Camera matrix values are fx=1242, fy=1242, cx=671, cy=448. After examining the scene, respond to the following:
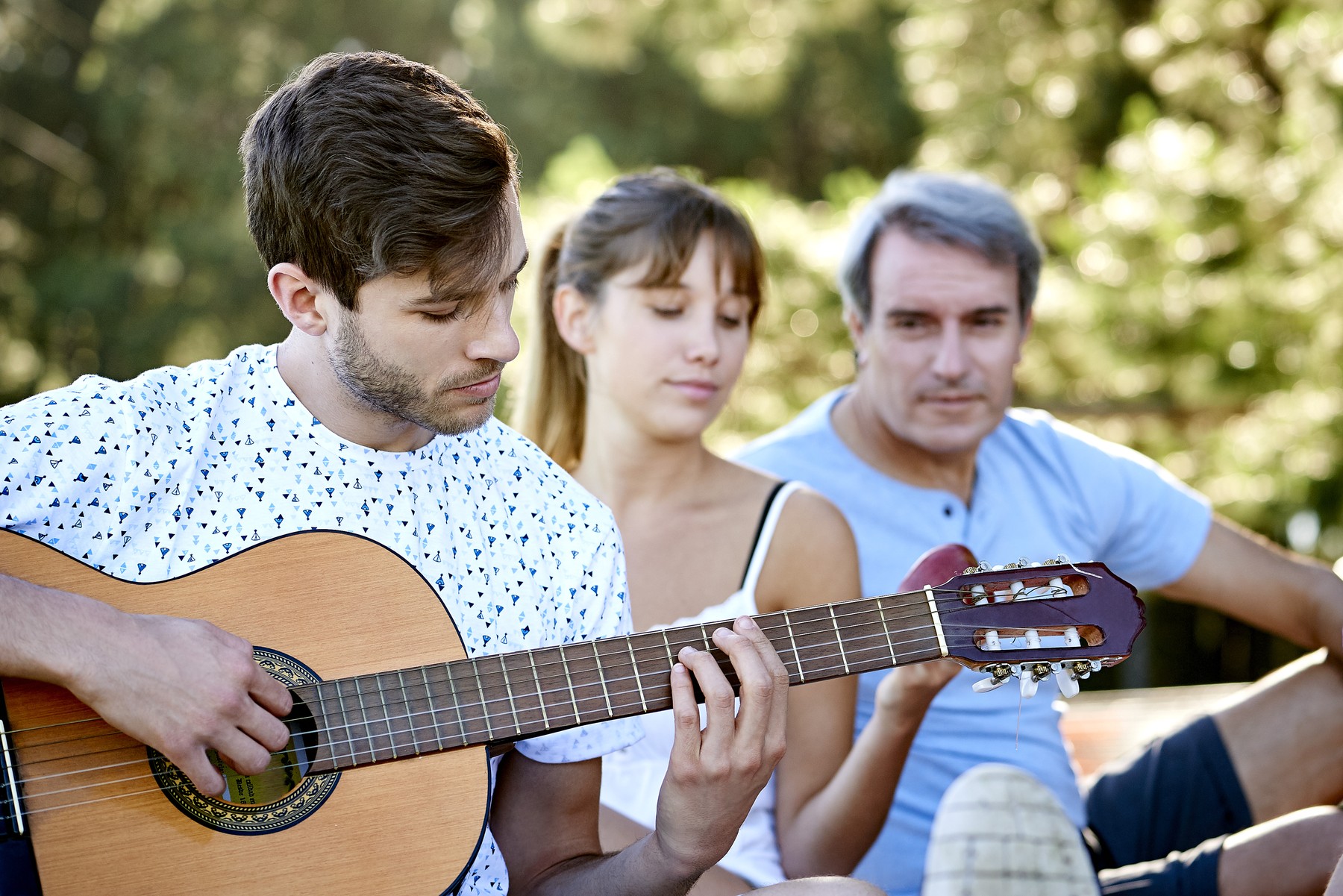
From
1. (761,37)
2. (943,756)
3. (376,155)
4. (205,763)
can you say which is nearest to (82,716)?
(205,763)

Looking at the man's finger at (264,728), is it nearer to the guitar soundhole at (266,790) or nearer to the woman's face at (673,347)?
the guitar soundhole at (266,790)

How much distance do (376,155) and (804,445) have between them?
1.36 meters

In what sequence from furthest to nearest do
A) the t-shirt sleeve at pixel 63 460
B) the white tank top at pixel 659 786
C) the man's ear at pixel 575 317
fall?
the man's ear at pixel 575 317 < the white tank top at pixel 659 786 < the t-shirt sleeve at pixel 63 460

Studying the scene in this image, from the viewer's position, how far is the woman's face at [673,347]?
2381 mm

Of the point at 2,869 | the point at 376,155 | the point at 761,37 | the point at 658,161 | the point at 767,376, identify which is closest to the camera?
the point at 2,869

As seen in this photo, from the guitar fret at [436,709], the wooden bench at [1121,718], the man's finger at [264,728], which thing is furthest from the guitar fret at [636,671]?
the wooden bench at [1121,718]

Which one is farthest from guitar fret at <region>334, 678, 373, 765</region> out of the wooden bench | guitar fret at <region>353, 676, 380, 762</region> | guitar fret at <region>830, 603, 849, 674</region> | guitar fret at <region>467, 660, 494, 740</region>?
the wooden bench

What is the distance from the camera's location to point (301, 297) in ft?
5.54

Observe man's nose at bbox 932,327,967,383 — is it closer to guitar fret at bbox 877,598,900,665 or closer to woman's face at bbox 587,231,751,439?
woman's face at bbox 587,231,751,439

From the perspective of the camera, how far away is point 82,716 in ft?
4.91

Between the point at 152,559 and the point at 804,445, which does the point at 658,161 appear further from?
the point at 152,559

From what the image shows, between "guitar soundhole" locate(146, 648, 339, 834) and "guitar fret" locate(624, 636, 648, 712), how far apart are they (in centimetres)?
39

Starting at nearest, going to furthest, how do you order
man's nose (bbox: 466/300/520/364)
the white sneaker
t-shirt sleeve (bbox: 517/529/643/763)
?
the white sneaker
man's nose (bbox: 466/300/520/364)
t-shirt sleeve (bbox: 517/529/643/763)

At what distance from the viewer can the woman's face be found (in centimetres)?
238
